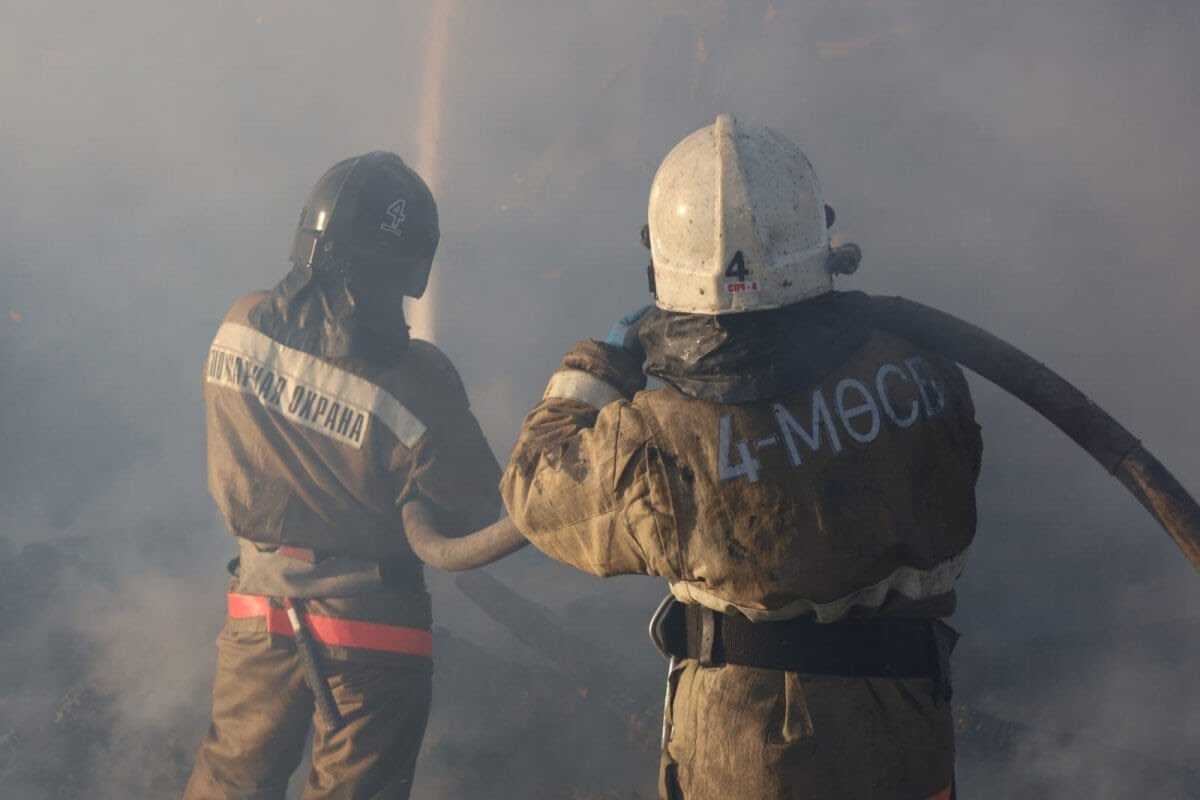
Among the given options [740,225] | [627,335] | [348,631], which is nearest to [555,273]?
[348,631]

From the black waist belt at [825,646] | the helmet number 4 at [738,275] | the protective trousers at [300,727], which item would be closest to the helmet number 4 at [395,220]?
the protective trousers at [300,727]

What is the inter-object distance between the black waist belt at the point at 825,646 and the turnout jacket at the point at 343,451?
67.7 inches

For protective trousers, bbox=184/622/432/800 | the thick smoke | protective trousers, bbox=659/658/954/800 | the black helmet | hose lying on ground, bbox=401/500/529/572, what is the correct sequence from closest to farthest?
protective trousers, bbox=659/658/954/800
hose lying on ground, bbox=401/500/529/572
protective trousers, bbox=184/622/432/800
the black helmet
the thick smoke

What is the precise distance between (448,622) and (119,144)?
395 inches

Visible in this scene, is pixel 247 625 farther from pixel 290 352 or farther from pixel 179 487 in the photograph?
pixel 179 487

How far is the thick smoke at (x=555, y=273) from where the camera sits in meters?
6.31

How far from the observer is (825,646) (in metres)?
2.38

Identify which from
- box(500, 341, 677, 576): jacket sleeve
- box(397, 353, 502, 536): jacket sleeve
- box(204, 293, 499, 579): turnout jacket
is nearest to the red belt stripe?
box(204, 293, 499, 579): turnout jacket

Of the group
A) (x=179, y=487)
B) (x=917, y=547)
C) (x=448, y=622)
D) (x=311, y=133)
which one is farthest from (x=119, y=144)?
(x=917, y=547)

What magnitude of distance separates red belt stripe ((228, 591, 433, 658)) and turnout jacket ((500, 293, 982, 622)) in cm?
176

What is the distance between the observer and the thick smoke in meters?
6.31

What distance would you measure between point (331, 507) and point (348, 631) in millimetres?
455

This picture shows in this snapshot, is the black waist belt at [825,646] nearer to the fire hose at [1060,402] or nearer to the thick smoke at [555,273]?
the fire hose at [1060,402]

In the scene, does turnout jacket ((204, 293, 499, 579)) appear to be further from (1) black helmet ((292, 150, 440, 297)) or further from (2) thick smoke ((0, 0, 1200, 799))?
(2) thick smoke ((0, 0, 1200, 799))
